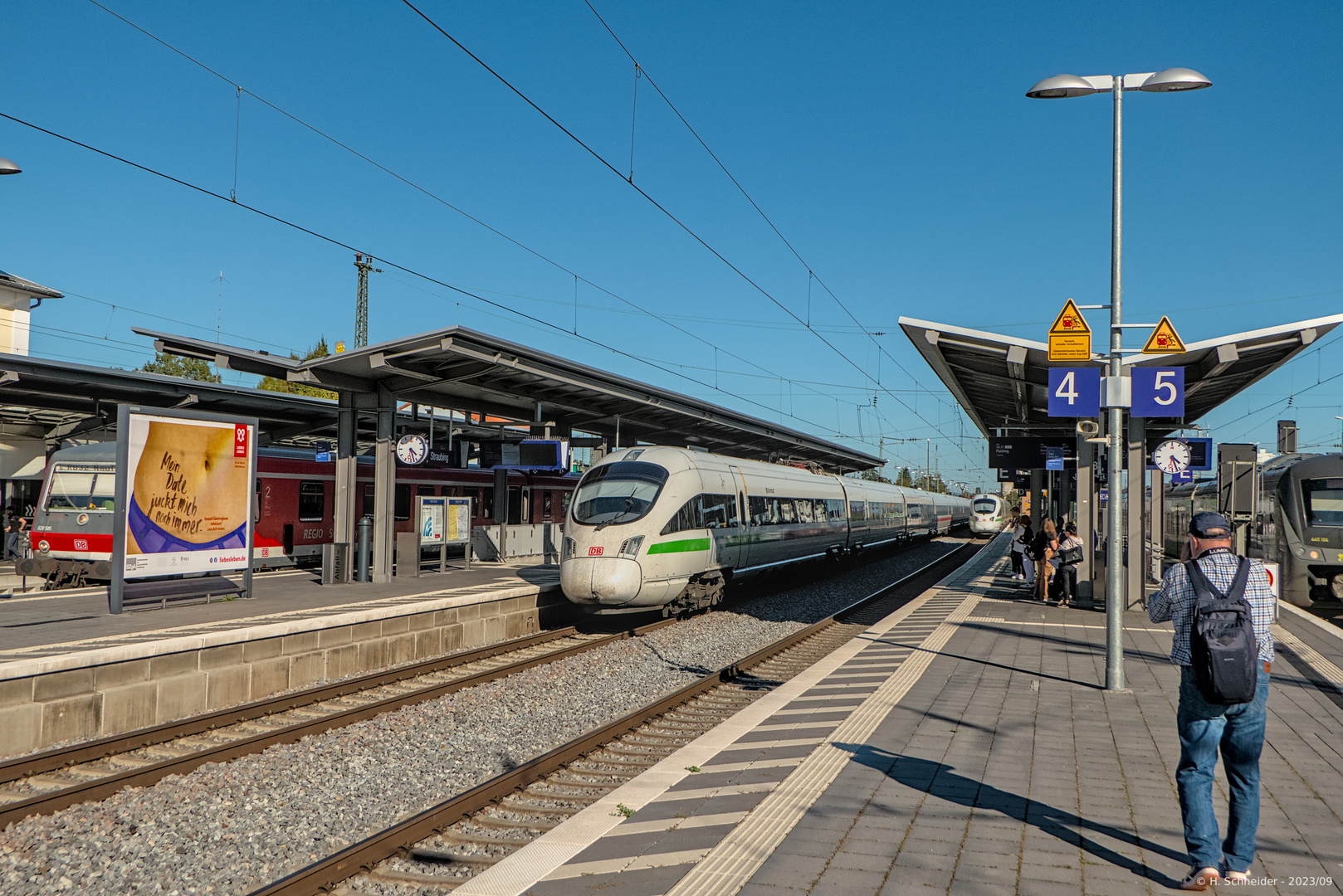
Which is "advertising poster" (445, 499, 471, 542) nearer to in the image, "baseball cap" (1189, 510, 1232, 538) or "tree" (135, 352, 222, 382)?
"baseball cap" (1189, 510, 1232, 538)

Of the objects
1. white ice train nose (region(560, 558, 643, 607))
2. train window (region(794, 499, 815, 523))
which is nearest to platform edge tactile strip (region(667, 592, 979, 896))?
white ice train nose (region(560, 558, 643, 607))

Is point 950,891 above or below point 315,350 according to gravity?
below

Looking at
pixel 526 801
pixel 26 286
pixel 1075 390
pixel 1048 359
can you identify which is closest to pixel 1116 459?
pixel 1075 390

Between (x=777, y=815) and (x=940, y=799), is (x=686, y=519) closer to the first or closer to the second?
(x=940, y=799)

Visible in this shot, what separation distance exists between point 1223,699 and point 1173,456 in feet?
43.3

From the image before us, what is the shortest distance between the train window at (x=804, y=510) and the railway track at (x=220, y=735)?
33.7ft

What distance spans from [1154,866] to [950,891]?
3.92 ft

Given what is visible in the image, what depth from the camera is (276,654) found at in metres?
10.7

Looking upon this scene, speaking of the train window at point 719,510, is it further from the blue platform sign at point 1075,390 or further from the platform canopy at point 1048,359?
the blue platform sign at point 1075,390

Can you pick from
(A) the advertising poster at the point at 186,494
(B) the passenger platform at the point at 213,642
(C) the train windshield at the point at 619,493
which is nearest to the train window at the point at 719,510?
(C) the train windshield at the point at 619,493

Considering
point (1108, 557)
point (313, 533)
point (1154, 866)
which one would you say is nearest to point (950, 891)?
point (1154, 866)

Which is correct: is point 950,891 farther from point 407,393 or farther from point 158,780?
point 407,393

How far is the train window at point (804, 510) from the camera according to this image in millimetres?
21734

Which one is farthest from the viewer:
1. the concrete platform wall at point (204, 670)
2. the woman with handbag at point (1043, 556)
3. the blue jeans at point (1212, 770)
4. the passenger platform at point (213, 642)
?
the woman with handbag at point (1043, 556)
